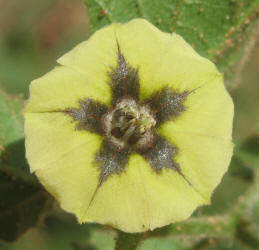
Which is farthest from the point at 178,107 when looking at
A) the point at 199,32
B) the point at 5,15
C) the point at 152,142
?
the point at 5,15

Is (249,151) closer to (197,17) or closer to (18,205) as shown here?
(197,17)

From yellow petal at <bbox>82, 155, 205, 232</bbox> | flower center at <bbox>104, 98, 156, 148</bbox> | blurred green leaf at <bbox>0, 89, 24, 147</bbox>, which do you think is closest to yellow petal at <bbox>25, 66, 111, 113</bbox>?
flower center at <bbox>104, 98, 156, 148</bbox>

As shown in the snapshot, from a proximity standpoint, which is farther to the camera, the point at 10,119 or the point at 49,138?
the point at 10,119

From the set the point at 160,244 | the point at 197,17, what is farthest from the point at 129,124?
the point at 160,244

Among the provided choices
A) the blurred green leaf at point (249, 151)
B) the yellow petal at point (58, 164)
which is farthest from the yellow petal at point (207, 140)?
the blurred green leaf at point (249, 151)

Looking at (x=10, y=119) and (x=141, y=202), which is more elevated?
(x=141, y=202)

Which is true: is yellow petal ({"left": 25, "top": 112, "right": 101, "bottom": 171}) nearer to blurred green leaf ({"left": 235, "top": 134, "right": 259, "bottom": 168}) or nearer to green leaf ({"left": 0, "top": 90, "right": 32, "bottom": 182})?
green leaf ({"left": 0, "top": 90, "right": 32, "bottom": 182})
